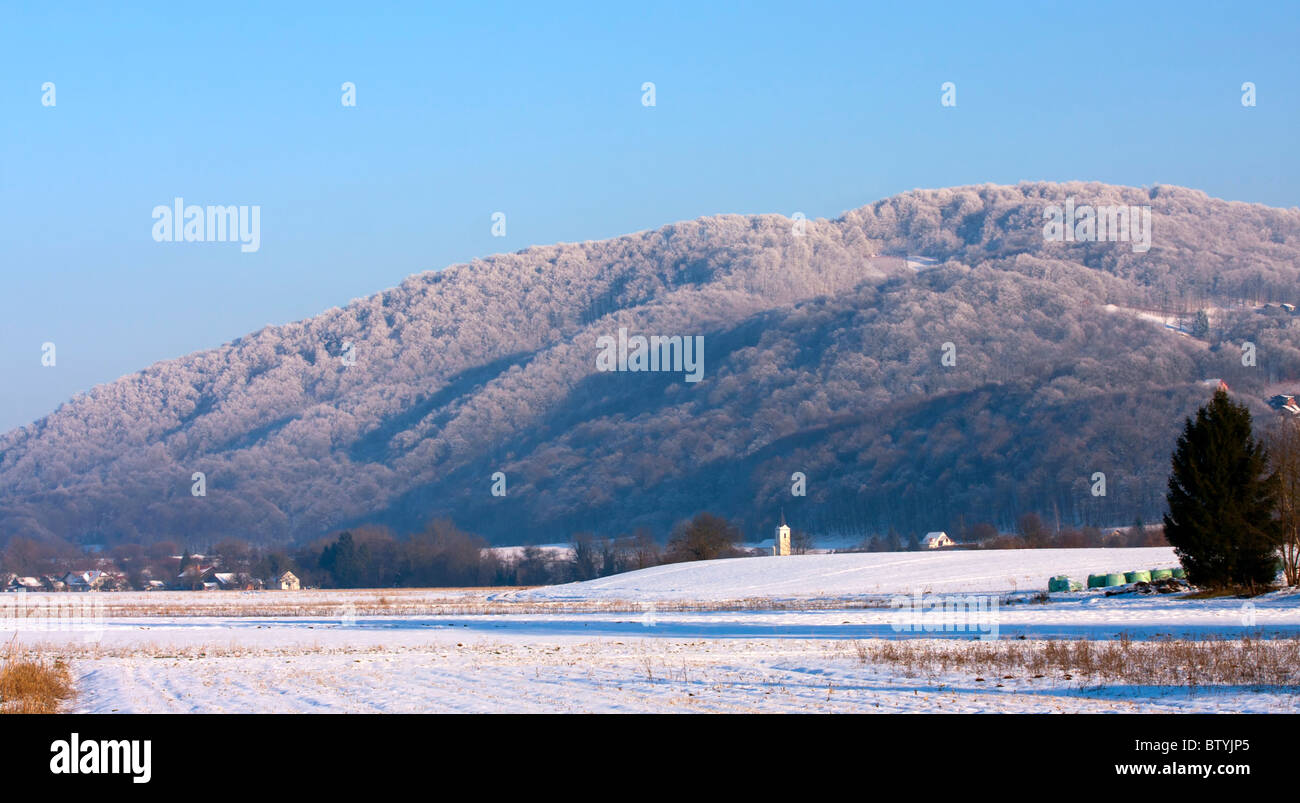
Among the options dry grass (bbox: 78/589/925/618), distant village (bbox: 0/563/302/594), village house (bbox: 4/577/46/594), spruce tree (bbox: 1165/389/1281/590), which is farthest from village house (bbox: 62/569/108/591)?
spruce tree (bbox: 1165/389/1281/590)

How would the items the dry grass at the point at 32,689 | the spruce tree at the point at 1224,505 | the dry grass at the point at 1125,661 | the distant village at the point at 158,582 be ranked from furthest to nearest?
1. the distant village at the point at 158,582
2. the spruce tree at the point at 1224,505
3. the dry grass at the point at 1125,661
4. the dry grass at the point at 32,689

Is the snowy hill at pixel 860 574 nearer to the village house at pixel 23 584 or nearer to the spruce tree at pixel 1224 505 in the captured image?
the spruce tree at pixel 1224 505

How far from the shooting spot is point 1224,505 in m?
42.4

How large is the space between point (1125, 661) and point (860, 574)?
5806cm

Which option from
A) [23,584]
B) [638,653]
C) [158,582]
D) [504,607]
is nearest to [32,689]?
[638,653]

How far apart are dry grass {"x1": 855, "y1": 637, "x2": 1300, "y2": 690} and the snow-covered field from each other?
32cm

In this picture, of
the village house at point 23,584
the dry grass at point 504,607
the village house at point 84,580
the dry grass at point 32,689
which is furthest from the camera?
the village house at point 84,580

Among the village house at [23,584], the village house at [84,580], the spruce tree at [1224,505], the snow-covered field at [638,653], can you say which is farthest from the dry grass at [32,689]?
the village house at [23,584]

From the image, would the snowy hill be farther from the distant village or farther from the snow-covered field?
the distant village

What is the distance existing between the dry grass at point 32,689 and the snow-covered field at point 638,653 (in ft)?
1.74

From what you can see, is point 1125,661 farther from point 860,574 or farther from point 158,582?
point 158,582

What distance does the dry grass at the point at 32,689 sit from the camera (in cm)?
1883

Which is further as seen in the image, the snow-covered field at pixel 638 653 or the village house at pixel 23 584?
the village house at pixel 23 584
